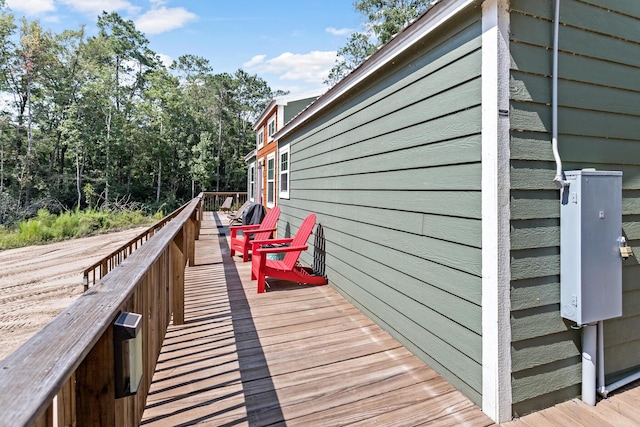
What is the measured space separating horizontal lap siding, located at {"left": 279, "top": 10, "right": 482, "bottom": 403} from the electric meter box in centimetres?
47

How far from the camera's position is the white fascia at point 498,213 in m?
1.74

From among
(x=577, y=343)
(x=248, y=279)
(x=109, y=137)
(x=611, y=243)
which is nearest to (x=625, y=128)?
(x=611, y=243)

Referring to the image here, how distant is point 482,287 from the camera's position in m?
1.83

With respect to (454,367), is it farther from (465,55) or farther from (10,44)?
(10,44)

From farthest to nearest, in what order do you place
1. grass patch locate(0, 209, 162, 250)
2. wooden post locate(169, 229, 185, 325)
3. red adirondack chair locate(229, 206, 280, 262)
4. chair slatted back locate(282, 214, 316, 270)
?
grass patch locate(0, 209, 162, 250)
red adirondack chair locate(229, 206, 280, 262)
chair slatted back locate(282, 214, 316, 270)
wooden post locate(169, 229, 185, 325)

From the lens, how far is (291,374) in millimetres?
2203

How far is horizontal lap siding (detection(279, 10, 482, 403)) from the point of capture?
1937 mm

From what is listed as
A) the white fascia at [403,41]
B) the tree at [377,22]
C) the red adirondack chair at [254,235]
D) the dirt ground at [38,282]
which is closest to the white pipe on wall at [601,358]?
the white fascia at [403,41]

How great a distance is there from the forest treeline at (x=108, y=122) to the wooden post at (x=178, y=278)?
59.9ft

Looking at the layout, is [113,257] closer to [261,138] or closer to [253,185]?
[261,138]

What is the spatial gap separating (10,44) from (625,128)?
81.6 feet

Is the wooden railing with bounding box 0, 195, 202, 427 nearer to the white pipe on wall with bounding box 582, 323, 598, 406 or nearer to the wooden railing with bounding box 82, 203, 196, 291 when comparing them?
the wooden railing with bounding box 82, 203, 196, 291

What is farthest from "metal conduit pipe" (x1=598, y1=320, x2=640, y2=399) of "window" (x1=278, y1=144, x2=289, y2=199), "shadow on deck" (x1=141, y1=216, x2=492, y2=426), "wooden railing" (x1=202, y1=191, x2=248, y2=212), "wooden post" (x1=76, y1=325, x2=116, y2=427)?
"wooden railing" (x1=202, y1=191, x2=248, y2=212)

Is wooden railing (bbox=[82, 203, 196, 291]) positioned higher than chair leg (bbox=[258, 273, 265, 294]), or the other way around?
wooden railing (bbox=[82, 203, 196, 291])
